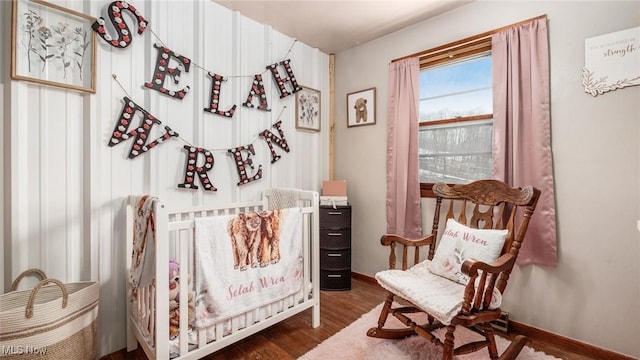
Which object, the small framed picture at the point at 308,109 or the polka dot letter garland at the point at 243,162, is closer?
the polka dot letter garland at the point at 243,162

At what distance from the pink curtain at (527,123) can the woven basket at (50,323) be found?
2550mm

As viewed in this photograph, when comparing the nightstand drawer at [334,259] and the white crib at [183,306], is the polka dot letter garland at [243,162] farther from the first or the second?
the nightstand drawer at [334,259]

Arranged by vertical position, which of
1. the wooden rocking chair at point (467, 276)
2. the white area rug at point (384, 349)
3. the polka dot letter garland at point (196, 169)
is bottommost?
the white area rug at point (384, 349)

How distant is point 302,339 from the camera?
74.5 inches

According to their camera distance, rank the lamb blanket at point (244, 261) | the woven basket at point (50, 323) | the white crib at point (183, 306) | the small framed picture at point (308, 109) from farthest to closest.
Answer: the small framed picture at point (308, 109)
the lamb blanket at point (244, 261)
the white crib at point (183, 306)
the woven basket at point (50, 323)

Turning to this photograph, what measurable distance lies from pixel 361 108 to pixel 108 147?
2.13 metres

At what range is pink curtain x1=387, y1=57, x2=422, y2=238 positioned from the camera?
254 cm

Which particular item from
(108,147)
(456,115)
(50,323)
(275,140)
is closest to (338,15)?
(275,140)

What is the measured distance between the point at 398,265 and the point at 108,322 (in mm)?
2199

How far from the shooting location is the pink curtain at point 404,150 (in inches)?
99.8

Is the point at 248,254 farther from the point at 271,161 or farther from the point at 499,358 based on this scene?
the point at 499,358

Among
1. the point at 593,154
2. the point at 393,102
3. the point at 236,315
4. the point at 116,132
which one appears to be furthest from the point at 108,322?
the point at 593,154

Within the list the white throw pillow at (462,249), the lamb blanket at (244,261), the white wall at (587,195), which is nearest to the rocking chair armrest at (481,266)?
the white throw pillow at (462,249)

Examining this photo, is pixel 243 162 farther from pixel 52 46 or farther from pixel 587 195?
pixel 587 195
